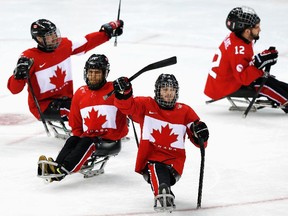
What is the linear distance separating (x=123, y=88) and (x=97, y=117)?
83 centimetres

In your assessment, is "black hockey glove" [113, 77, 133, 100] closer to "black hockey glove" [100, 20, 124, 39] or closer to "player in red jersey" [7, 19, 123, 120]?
"player in red jersey" [7, 19, 123, 120]

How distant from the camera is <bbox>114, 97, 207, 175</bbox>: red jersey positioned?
18.4ft

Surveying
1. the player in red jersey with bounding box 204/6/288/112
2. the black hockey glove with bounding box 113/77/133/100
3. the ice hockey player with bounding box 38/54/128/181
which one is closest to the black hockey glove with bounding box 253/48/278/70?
the player in red jersey with bounding box 204/6/288/112

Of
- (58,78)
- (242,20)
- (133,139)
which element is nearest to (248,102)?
(242,20)

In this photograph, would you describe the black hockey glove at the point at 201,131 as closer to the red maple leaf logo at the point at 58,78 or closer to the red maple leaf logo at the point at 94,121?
the red maple leaf logo at the point at 94,121

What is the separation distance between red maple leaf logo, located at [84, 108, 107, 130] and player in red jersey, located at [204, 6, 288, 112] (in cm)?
196

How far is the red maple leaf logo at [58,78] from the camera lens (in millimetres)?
7230

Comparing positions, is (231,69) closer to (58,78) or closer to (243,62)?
(243,62)

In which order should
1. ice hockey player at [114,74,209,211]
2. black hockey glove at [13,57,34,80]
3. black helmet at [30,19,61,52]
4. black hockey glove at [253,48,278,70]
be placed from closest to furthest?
ice hockey player at [114,74,209,211]
black hockey glove at [13,57,34,80]
black helmet at [30,19,61,52]
black hockey glove at [253,48,278,70]

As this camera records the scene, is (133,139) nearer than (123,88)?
No

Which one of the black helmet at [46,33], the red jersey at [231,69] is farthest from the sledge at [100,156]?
the red jersey at [231,69]

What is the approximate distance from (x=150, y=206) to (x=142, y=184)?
518 millimetres

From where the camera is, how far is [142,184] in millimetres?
6066

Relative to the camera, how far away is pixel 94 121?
20.5 feet
